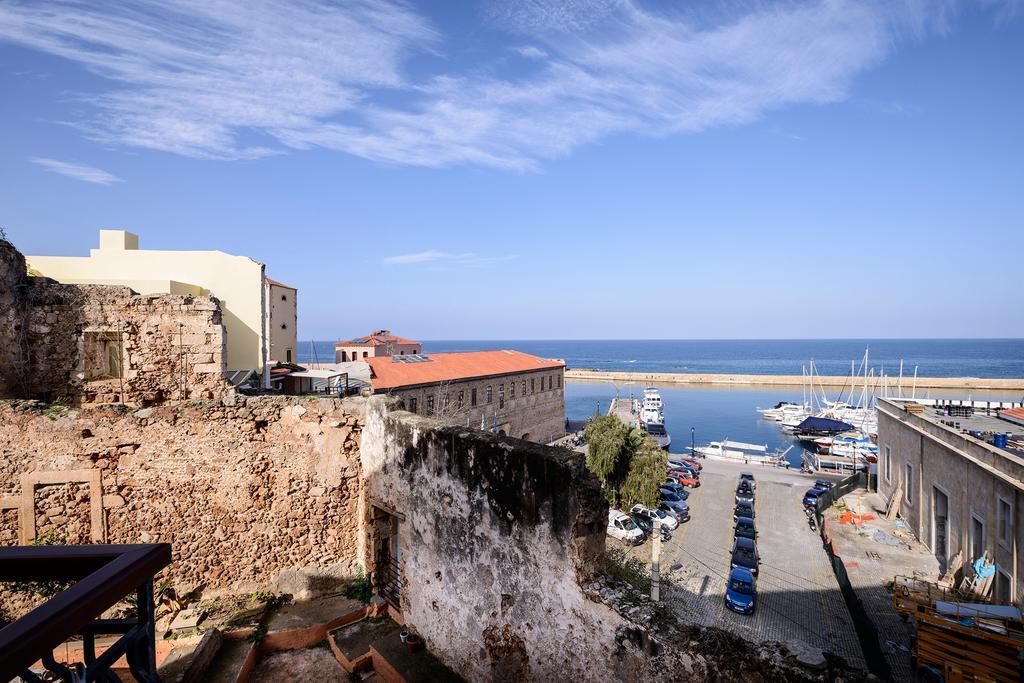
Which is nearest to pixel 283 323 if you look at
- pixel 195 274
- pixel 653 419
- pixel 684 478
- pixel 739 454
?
pixel 195 274

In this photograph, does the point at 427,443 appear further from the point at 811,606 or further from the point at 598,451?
the point at 598,451

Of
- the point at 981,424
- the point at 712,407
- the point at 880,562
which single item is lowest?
the point at 712,407

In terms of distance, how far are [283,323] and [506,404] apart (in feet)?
76.7

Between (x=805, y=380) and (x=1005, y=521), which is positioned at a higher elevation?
(x=1005, y=521)

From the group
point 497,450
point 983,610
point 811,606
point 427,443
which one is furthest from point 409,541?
point 811,606

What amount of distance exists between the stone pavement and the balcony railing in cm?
1649

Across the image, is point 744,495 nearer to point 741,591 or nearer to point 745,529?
point 745,529

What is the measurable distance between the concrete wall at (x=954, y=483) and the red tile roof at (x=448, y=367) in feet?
79.8

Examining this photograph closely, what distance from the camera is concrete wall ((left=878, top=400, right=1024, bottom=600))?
14.1 m

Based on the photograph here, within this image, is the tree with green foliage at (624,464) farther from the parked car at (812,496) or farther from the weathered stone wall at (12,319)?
the weathered stone wall at (12,319)

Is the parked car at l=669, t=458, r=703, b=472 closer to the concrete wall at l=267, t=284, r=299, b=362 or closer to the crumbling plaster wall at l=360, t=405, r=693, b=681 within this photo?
the concrete wall at l=267, t=284, r=299, b=362

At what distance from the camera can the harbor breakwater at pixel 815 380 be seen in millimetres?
90000

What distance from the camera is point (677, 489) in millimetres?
31578

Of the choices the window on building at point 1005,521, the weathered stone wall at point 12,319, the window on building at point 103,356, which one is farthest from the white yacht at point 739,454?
the weathered stone wall at point 12,319
